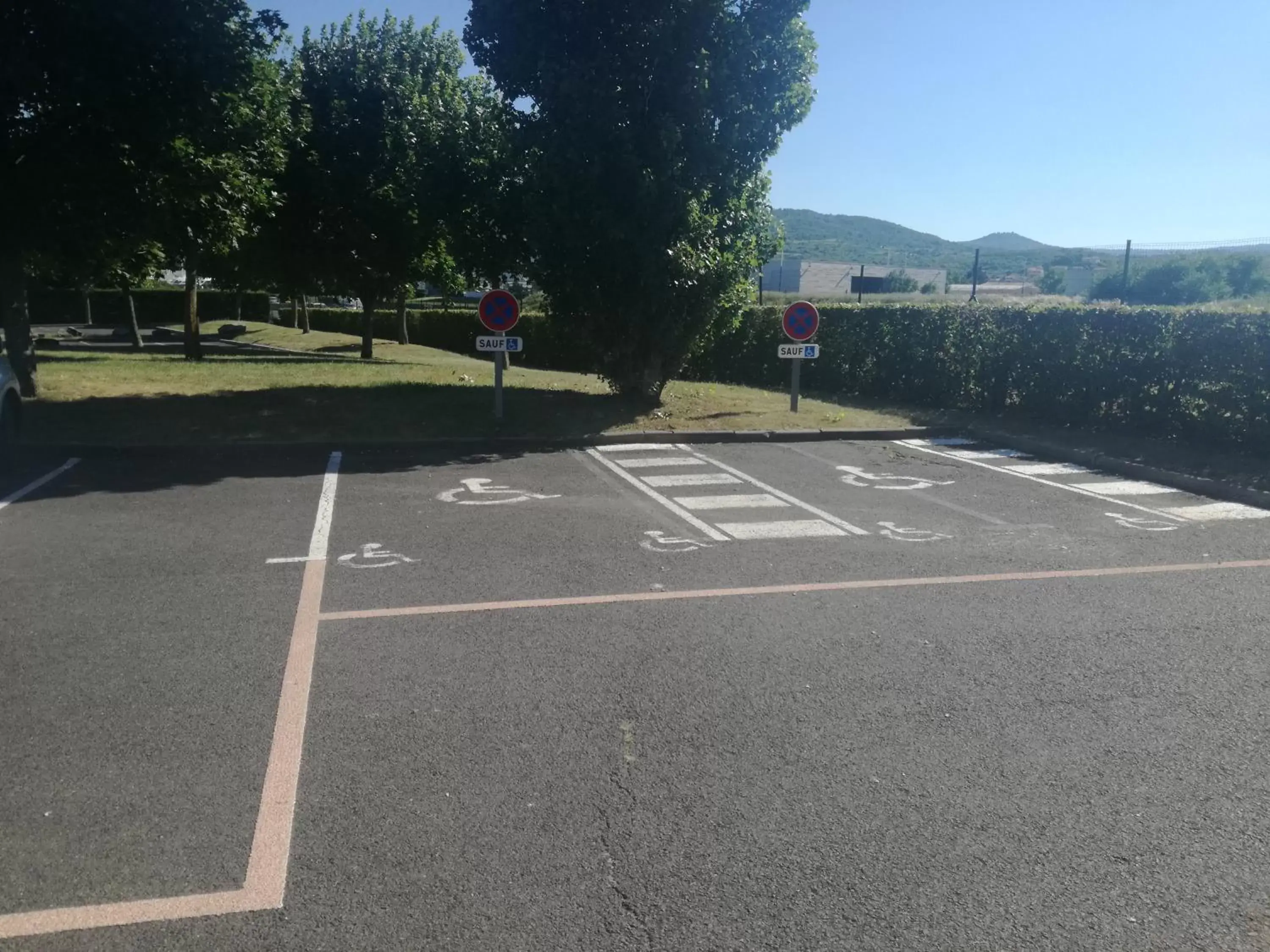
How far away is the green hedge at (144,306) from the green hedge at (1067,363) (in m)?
43.0

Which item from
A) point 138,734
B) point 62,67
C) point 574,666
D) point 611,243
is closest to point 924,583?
point 574,666

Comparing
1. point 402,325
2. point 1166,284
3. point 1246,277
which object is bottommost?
point 402,325

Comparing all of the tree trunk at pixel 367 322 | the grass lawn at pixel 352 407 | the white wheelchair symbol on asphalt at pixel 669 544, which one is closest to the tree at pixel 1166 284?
the grass lawn at pixel 352 407

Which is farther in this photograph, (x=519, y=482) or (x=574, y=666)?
(x=519, y=482)

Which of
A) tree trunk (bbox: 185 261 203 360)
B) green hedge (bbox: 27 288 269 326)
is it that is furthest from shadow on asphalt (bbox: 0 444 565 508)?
green hedge (bbox: 27 288 269 326)

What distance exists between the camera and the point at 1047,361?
15.8 meters

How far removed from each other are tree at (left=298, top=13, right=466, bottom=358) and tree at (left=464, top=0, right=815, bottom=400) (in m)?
9.57

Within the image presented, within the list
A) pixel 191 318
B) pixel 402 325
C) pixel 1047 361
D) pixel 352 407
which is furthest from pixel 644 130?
→ pixel 402 325

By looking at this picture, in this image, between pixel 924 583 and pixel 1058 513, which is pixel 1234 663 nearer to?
pixel 924 583

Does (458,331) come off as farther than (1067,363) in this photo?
Yes

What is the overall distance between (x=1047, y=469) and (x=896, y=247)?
124867 mm

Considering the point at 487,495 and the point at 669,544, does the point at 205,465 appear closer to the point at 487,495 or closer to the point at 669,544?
the point at 487,495

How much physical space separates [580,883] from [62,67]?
12.8m

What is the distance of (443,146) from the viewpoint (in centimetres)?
1675
